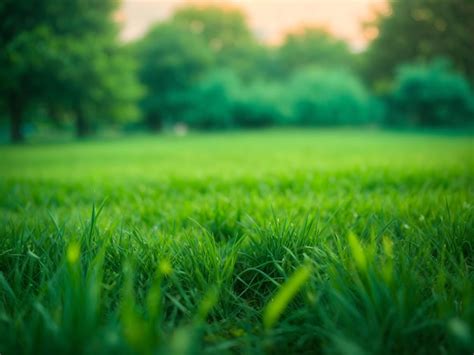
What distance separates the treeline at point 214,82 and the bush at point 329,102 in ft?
0.28

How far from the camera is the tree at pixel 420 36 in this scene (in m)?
24.0

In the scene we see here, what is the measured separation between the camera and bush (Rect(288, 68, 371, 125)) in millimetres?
24328

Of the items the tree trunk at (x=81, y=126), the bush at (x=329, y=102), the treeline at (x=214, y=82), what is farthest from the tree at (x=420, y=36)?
the tree trunk at (x=81, y=126)

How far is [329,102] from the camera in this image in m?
24.4

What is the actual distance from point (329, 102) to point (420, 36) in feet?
48.3

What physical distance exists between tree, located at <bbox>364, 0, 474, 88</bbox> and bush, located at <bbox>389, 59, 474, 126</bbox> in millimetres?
5253

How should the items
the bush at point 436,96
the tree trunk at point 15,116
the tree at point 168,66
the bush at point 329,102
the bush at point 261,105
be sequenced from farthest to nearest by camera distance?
the tree at point 168,66, the bush at point 261,105, the bush at point 329,102, the bush at point 436,96, the tree trunk at point 15,116

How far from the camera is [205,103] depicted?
85.0 ft

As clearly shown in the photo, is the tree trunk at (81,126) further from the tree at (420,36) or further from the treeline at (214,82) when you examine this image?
the tree at (420,36)

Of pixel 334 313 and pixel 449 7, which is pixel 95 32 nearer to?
pixel 334 313

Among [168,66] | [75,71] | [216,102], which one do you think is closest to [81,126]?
[75,71]

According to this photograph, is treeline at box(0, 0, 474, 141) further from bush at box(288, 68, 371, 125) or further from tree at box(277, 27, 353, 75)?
tree at box(277, 27, 353, 75)

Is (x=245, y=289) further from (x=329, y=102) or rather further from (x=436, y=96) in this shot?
(x=329, y=102)

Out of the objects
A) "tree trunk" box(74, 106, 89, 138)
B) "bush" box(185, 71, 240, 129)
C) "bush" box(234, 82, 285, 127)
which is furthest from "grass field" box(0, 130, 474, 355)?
"bush" box(185, 71, 240, 129)
